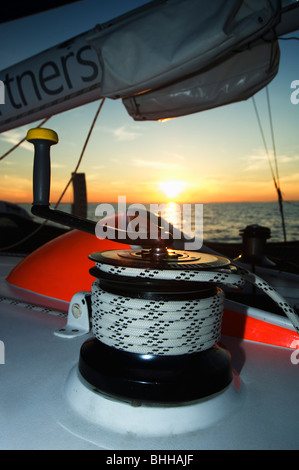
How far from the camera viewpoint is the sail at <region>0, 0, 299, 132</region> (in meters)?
1.24

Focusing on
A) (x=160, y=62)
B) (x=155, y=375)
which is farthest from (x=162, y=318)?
(x=160, y=62)

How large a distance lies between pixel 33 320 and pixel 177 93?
4.49ft

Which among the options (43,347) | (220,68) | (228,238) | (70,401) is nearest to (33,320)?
(43,347)

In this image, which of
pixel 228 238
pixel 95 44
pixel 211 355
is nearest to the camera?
pixel 211 355

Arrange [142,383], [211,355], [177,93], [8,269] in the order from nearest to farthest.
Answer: [142,383] < [211,355] < [177,93] < [8,269]

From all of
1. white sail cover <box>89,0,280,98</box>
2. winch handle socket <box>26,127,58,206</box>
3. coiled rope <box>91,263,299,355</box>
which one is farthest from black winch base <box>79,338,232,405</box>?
white sail cover <box>89,0,280,98</box>

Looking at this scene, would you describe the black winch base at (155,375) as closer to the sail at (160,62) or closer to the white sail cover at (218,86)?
the sail at (160,62)

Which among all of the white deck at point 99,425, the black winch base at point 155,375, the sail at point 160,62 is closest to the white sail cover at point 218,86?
the sail at point 160,62

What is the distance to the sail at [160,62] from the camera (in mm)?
1241

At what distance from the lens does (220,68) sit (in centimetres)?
171

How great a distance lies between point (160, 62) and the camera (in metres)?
1.31

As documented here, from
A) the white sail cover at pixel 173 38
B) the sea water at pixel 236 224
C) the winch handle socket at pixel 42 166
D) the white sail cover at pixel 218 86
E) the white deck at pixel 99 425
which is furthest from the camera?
the sea water at pixel 236 224

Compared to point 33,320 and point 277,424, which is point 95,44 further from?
point 277,424

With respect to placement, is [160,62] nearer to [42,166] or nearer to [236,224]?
[42,166]
